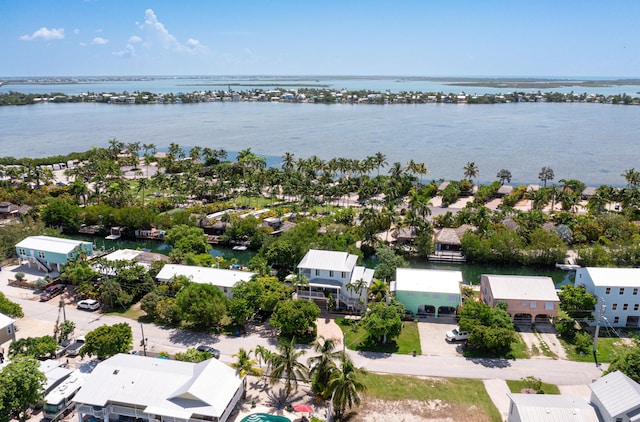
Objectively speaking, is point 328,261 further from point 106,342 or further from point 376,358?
point 106,342

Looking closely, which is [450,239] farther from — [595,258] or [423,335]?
[423,335]

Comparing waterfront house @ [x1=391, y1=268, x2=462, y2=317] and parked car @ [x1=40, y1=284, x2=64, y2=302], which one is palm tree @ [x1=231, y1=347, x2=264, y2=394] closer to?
waterfront house @ [x1=391, y1=268, x2=462, y2=317]

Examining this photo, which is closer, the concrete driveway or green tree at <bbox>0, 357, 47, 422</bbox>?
green tree at <bbox>0, 357, 47, 422</bbox>

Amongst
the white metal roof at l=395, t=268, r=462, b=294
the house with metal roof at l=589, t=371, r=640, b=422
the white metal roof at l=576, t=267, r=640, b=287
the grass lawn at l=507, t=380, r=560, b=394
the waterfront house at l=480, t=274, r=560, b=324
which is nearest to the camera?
the house with metal roof at l=589, t=371, r=640, b=422

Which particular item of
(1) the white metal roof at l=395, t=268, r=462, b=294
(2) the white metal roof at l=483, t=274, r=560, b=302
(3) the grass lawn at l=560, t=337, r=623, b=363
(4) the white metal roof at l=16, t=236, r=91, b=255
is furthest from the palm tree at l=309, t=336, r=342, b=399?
(4) the white metal roof at l=16, t=236, r=91, b=255

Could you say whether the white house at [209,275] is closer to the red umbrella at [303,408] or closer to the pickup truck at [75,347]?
the pickup truck at [75,347]
